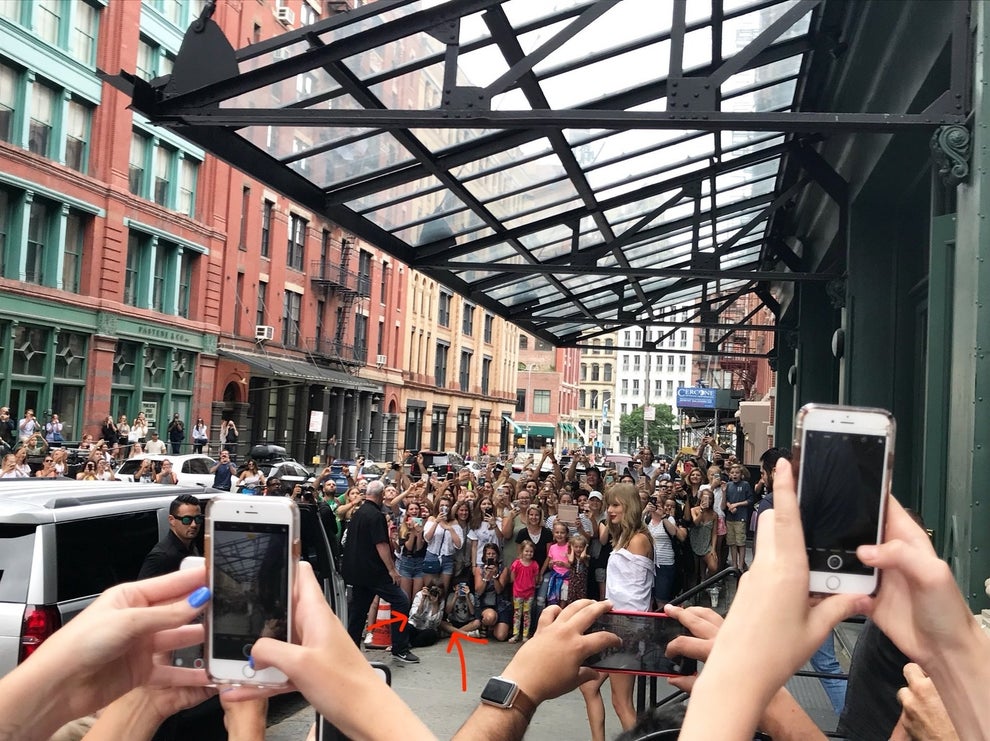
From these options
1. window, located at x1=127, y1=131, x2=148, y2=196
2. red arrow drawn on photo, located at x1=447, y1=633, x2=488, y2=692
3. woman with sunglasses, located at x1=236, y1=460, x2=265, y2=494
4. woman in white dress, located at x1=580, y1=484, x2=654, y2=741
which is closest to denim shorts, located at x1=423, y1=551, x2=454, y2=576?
red arrow drawn on photo, located at x1=447, y1=633, x2=488, y2=692

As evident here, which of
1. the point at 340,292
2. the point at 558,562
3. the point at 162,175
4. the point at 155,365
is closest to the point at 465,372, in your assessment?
the point at 340,292

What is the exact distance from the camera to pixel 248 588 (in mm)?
1491

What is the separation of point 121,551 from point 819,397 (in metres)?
13.5

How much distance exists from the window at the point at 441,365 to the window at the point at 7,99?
41.4 meters

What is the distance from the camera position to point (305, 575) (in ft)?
4.65

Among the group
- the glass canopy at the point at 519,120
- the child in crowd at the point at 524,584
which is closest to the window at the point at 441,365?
the glass canopy at the point at 519,120

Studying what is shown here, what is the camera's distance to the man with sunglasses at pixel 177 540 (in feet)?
22.0

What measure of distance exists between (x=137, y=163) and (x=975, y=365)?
33.5 metres

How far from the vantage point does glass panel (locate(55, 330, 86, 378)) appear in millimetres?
31391

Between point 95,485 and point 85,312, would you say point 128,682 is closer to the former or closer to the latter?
point 95,485

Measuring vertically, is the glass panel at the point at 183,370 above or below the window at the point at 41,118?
below

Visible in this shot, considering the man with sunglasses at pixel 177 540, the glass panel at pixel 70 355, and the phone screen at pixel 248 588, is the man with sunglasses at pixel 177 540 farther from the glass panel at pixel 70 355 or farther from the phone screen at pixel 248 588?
the glass panel at pixel 70 355

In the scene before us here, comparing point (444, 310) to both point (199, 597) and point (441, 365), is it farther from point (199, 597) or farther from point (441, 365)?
point (199, 597)

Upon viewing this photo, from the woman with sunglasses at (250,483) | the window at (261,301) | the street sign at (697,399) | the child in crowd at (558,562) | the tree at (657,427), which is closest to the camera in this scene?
the child in crowd at (558,562)
